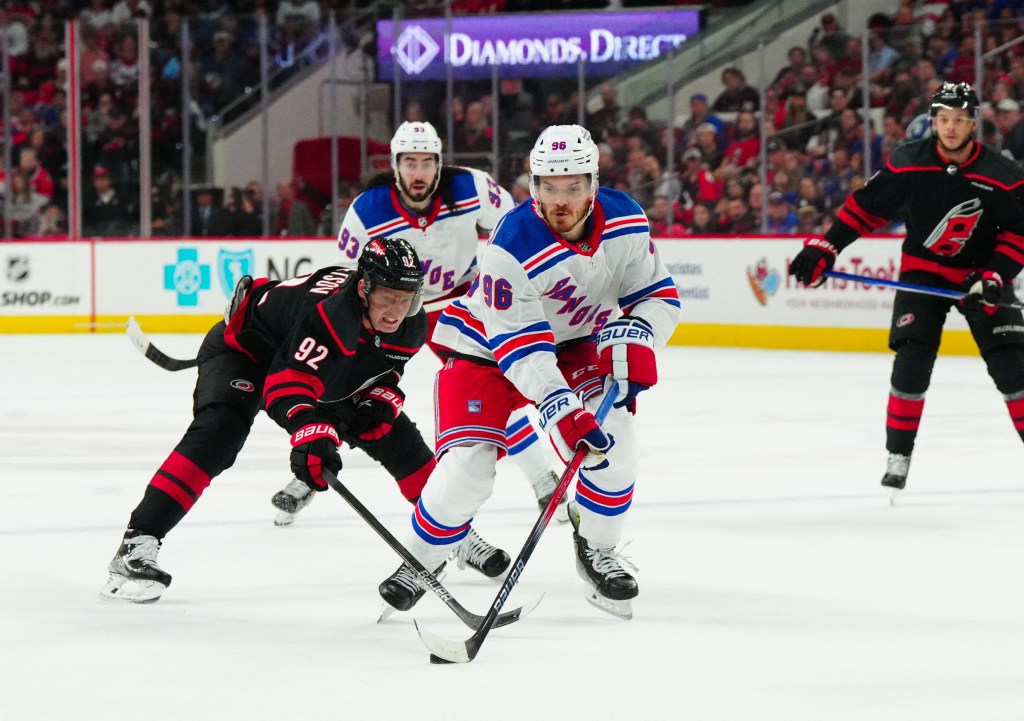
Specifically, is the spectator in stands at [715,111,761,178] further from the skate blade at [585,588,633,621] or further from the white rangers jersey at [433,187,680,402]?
the skate blade at [585,588,633,621]

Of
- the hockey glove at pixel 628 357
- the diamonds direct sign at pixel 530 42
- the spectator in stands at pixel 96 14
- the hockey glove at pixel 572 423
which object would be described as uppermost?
the spectator in stands at pixel 96 14

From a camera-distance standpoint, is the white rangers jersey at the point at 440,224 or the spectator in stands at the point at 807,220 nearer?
the white rangers jersey at the point at 440,224

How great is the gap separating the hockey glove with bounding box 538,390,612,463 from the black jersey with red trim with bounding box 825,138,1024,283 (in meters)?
1.93

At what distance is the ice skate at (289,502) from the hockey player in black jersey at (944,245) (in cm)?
164

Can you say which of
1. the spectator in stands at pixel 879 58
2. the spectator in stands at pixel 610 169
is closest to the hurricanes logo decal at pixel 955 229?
the spectator in stands at pixel 879 58

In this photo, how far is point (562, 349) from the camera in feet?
11.1

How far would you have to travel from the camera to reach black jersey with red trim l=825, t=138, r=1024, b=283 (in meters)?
4.49

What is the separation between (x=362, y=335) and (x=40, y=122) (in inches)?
352

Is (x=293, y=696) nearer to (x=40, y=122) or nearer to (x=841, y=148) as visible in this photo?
(x=841, y=148)

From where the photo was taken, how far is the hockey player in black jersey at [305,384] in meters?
3.15

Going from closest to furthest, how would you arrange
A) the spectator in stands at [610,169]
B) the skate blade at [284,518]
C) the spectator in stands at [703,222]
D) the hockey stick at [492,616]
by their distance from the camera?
1. the hockey stick at [492,616]
2. the skate blade at [284,518]
3. the spectator in stands at [703,222]
4. the spectator in stands at [610,169]

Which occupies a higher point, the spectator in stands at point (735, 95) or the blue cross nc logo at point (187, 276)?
the spectator in stands at point (735, 95)

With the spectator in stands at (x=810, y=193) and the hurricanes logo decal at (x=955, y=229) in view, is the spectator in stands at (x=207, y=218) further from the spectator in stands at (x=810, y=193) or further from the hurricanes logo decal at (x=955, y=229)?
the hurricanes logo decal at (x=955, y=229)

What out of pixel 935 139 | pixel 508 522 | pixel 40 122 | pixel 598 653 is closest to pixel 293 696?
pixel 598 653
